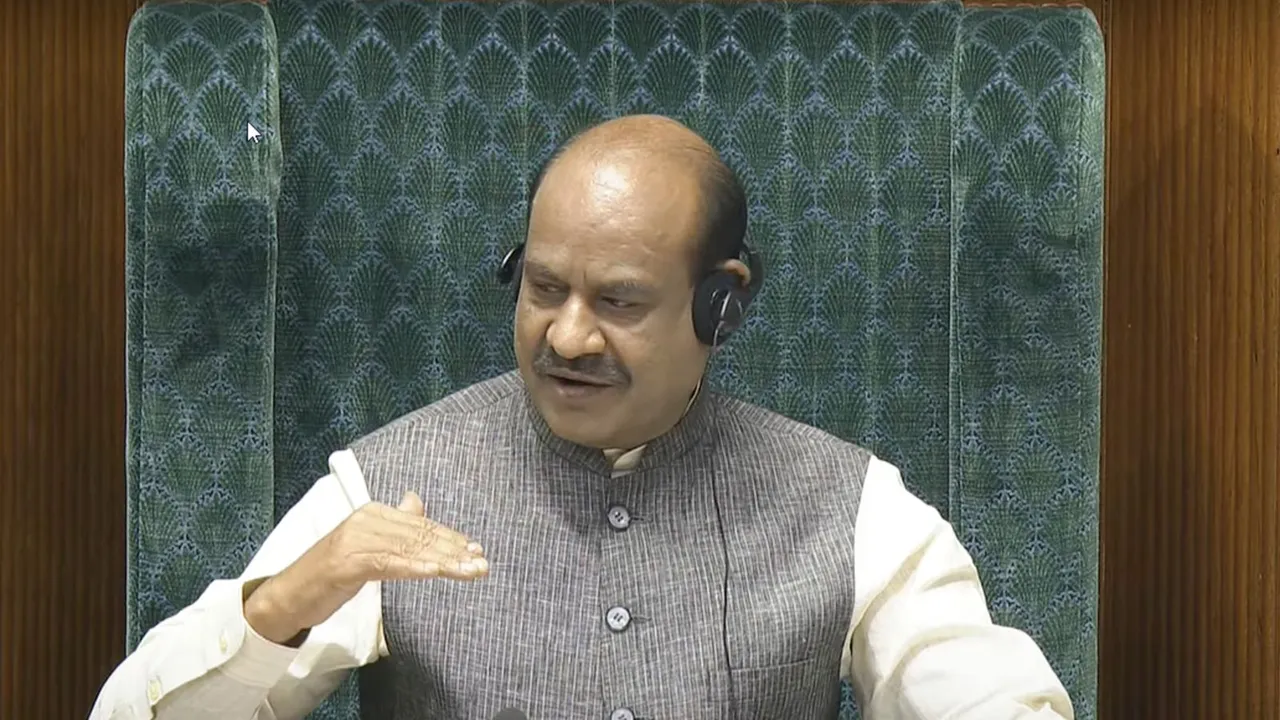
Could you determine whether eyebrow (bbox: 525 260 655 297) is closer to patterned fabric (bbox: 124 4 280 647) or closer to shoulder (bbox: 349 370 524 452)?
shoulder (bbox: 349 370 524 452)

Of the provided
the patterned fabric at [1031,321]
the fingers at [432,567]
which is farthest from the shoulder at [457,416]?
the patterned fabric at [1031,321]

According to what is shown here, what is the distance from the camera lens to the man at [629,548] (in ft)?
5.31

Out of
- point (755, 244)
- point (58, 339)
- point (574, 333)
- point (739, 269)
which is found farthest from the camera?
point (58, 339)

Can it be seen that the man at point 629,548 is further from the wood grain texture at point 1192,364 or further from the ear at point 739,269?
the wood grain texture at point 1192,364

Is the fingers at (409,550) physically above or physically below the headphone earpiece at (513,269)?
below

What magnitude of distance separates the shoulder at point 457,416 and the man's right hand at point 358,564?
23 centimetres

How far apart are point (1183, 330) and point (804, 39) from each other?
62 cm

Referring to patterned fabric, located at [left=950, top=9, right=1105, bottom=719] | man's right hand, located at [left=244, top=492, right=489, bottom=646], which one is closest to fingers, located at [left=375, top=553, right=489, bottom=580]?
man's right hand, located at [left=244, top=492, right=489, bottom=646]

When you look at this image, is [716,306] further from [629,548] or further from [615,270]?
[629,548]

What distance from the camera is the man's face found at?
1.61m

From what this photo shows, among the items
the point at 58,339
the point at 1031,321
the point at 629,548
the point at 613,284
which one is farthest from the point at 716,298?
the point at 58,339

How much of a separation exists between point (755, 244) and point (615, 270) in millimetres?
581

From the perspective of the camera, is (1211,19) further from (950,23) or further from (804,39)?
(804,39)

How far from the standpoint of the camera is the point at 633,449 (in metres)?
1.75
